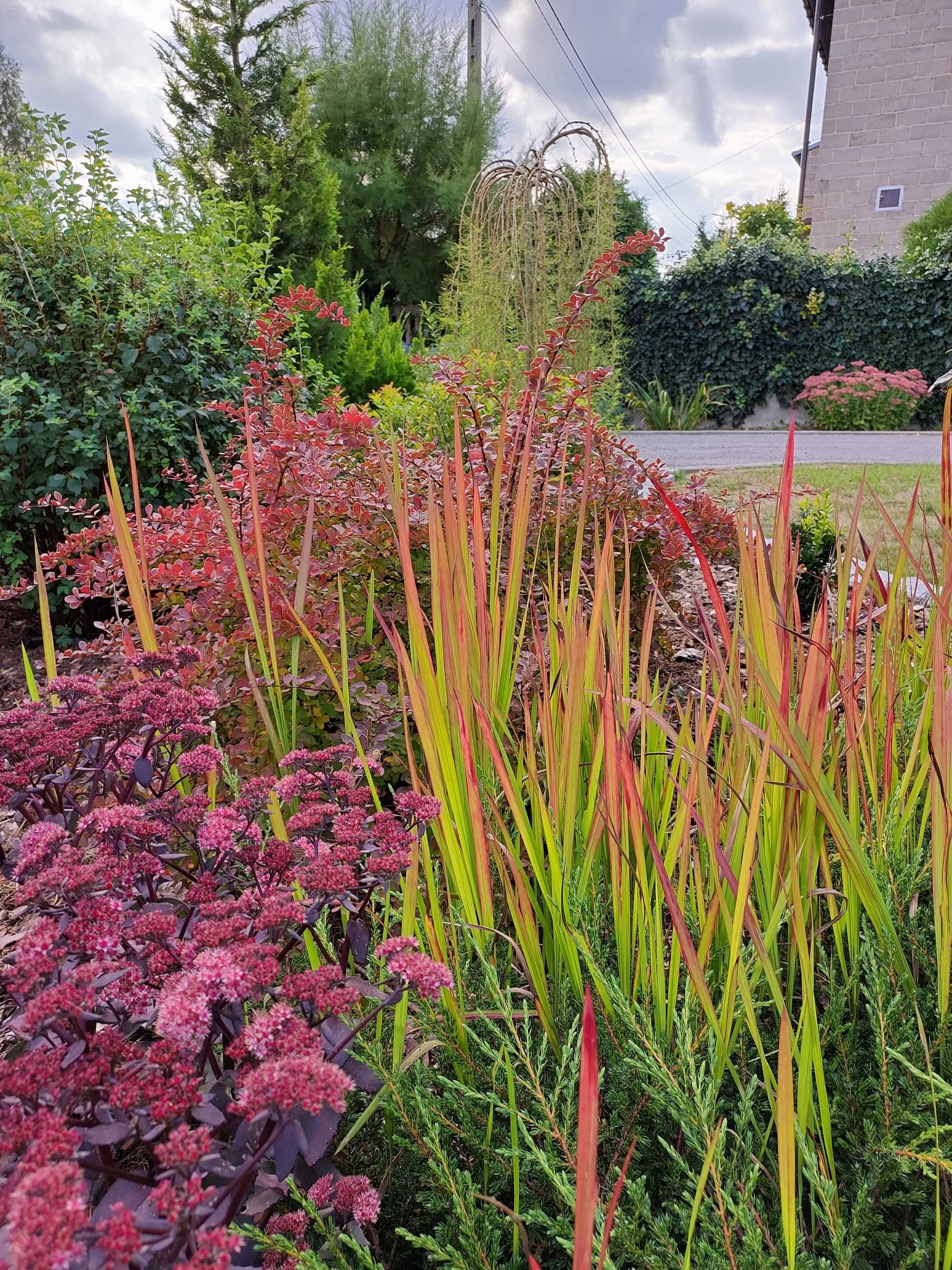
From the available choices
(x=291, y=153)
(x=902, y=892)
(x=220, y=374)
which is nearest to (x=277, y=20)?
(x=291, y=153)

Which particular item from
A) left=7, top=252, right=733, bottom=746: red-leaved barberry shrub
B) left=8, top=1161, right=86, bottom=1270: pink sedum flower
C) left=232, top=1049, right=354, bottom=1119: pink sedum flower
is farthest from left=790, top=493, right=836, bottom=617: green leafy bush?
left=8, top=1161, right=86, bottom=1270: pink sedum flower

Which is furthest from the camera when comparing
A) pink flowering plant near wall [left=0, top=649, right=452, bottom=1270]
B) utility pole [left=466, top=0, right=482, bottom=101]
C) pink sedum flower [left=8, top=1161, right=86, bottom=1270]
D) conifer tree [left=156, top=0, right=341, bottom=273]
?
utility pole [left=466, top=0, right=482, bottom=101]

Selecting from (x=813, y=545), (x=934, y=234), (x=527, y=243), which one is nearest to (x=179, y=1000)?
(x=813, y=545)

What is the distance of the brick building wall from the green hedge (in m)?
2.33

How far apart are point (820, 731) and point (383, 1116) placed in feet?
2.26

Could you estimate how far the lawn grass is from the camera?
4.32 metres

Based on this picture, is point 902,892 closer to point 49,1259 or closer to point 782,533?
point 782,533

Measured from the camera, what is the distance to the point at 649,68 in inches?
854

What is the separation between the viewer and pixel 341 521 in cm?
218

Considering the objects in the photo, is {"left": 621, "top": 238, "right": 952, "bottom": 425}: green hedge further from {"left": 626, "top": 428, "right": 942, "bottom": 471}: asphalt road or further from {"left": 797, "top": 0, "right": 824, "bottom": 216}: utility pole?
{"left": 797, "top": 0, "right": 824, "bottom": 216}: utility pole

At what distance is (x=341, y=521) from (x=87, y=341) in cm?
247

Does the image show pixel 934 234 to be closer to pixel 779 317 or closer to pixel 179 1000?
pixel 779 317

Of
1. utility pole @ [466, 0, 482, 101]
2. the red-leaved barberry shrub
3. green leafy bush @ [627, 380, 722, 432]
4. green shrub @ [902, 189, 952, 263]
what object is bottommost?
the red-leaved barberry shrub

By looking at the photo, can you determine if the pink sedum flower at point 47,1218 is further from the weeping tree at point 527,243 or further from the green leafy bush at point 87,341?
the weeping tree at point 527,243
